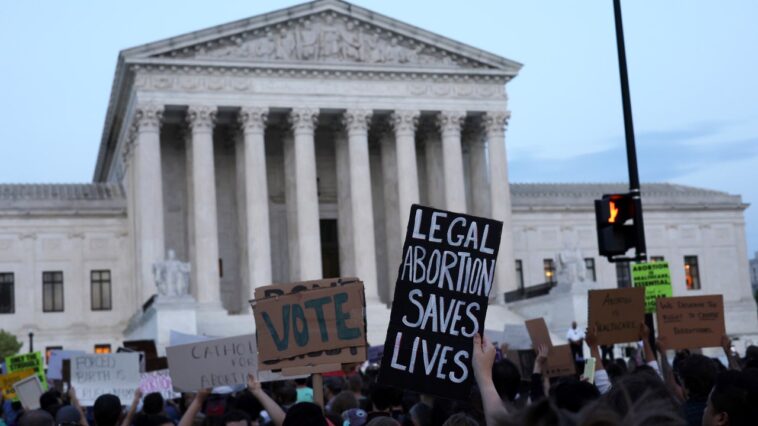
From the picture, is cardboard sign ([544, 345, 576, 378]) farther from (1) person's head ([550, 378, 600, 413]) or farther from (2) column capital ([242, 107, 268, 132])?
(2) column capital ([242, 107, 268, 132])

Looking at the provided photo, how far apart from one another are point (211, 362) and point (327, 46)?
143 feet

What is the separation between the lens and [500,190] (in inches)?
2260

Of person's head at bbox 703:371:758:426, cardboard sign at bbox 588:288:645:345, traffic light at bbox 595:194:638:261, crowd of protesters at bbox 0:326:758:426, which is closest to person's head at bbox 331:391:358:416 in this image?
crowd of protesters at bbox 0:326:758:426

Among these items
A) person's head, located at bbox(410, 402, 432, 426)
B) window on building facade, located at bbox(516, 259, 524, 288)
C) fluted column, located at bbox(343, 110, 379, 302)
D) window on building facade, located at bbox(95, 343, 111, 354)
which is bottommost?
window on building facade, located at bbox(95, 343, 111, 354)

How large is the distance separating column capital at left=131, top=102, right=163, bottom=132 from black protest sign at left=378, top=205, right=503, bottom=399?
44368mm

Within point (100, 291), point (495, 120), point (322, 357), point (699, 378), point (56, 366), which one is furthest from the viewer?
point (100, 291)

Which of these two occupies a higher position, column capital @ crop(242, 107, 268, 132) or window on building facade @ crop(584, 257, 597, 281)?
column capital @ crop(242, 107, 268, 132)

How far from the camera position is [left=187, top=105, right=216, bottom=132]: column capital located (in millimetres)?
52469

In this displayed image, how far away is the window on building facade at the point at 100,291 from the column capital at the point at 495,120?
70.9 feet

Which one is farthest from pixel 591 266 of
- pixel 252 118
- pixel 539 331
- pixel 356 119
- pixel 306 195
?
pixel 539 331

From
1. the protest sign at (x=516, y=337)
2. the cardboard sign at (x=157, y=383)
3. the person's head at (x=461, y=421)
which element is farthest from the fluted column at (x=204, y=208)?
the person's head at (x=461, y=421)

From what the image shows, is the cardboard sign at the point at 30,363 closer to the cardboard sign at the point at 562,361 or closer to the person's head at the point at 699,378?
the cardboard sign at the point at 562,361

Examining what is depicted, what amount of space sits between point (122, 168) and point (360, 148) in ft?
51.1

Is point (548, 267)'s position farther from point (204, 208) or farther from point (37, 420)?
point (37, 420)
